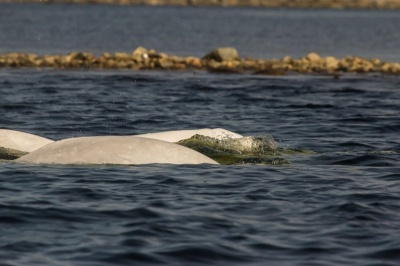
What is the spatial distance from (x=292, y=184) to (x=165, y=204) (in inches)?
98.7

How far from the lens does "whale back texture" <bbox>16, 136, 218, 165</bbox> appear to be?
50.9 feet

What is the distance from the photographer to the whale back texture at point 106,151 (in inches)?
610

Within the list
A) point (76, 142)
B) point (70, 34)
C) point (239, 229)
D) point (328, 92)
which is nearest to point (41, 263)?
point (239, 229)

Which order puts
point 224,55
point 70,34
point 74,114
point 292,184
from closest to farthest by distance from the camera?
point 292,184 < point 74,114 < point 224,55 < point 70,34

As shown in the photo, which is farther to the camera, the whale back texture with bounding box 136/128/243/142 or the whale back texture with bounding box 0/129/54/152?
the whale back texture with bounding box 136/128/243/142

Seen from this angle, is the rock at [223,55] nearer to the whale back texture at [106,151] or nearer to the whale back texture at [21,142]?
the whale back texture at [21,142]

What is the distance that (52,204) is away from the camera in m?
13.3

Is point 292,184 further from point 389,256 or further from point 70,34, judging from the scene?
point 70,34

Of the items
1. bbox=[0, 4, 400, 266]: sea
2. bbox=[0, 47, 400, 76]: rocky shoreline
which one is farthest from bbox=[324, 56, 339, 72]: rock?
bbox=[0, 4, 400, 266]: sea

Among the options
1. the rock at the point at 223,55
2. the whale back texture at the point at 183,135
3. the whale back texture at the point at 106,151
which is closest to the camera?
the whale back texture at the point at 106,151

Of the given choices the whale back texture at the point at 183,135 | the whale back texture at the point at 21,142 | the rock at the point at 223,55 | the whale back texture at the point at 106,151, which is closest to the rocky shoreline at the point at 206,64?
the rock at the point at 223,55

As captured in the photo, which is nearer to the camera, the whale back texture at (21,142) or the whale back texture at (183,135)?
the whale back texture at (21,142)

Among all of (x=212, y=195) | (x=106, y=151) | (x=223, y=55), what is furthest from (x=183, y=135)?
(x=223, y=55)

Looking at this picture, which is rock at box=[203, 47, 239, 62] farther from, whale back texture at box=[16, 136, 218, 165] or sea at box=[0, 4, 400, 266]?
whale back texture at box=[16, 136, 218, 165]
